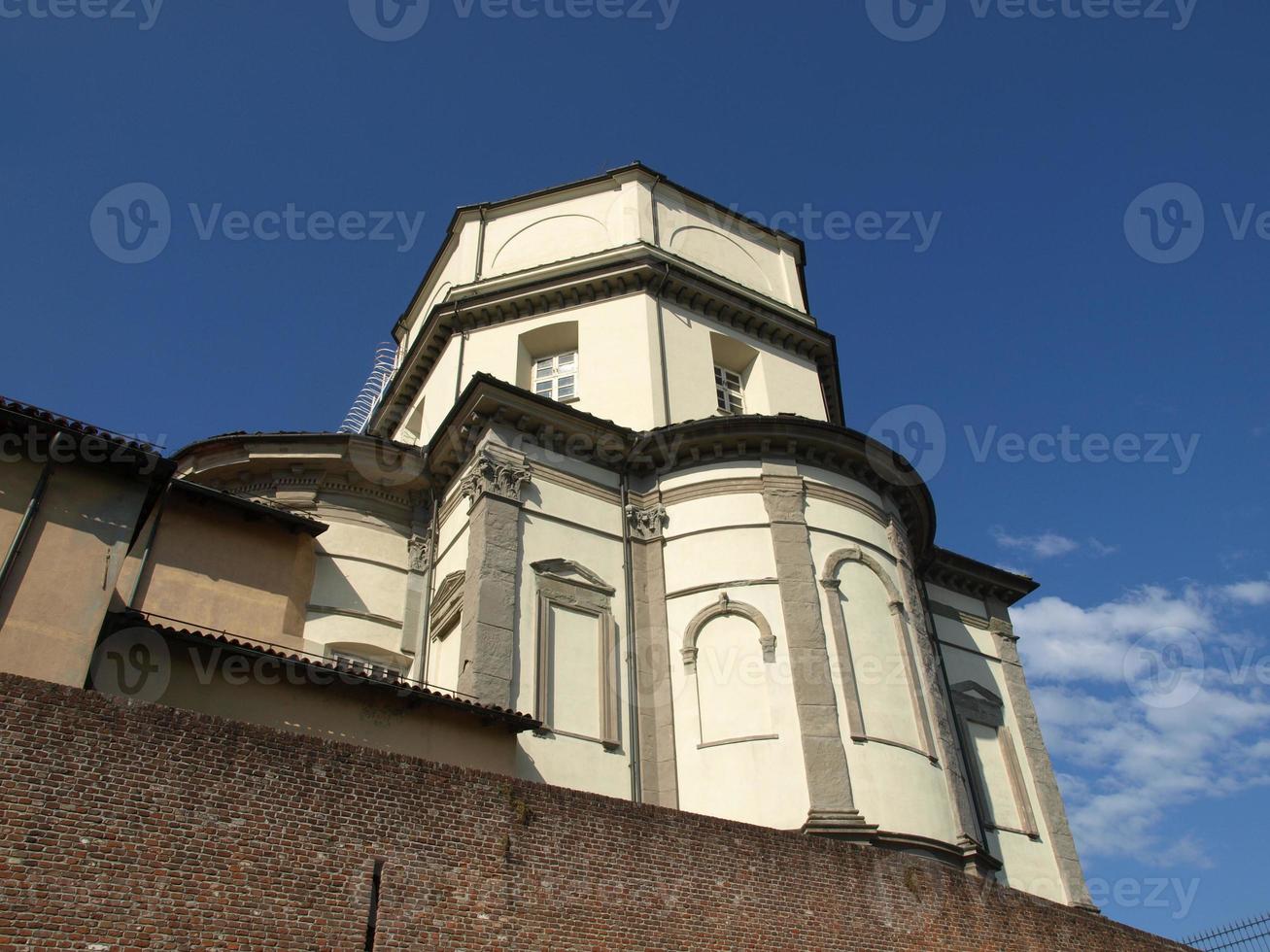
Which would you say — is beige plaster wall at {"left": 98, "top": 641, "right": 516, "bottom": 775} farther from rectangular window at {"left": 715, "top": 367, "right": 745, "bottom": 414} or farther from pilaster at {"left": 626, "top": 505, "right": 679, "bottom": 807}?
rectangular window at {"left": 715, "top": 367, "right": 745, "bottom": 414}

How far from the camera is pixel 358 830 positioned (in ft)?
34.7

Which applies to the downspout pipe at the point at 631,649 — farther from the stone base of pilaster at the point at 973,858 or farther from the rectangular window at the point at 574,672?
the stone base of pilaster at the point at 973,858

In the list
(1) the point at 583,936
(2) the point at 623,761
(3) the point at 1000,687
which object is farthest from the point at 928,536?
(1) the point at 583,936

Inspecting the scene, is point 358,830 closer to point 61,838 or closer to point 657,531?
point 61,838

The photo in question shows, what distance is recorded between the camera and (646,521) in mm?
21562

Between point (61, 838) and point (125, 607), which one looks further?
point (125, 607)

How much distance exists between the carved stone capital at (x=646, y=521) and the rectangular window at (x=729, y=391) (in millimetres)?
4389

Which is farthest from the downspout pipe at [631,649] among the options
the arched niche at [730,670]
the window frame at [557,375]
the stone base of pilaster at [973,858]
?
the stone base of pilaster at [973,858]

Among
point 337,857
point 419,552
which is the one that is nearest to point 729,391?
point 419,552

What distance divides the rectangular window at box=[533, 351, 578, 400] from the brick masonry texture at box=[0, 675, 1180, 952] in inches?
527

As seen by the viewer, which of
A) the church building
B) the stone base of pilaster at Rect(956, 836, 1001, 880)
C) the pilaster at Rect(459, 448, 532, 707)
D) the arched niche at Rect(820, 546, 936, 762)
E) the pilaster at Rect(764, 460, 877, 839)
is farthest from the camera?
the arched niche at Rect(820, 546, 936, 762)

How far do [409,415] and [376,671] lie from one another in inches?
491

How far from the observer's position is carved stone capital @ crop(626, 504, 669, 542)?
70.2 ft

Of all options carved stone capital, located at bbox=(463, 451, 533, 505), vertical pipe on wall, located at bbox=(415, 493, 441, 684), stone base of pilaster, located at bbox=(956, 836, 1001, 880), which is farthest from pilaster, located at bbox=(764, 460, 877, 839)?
vertical pipe on wall, located at bbox=(415, 493, 441, 684)
